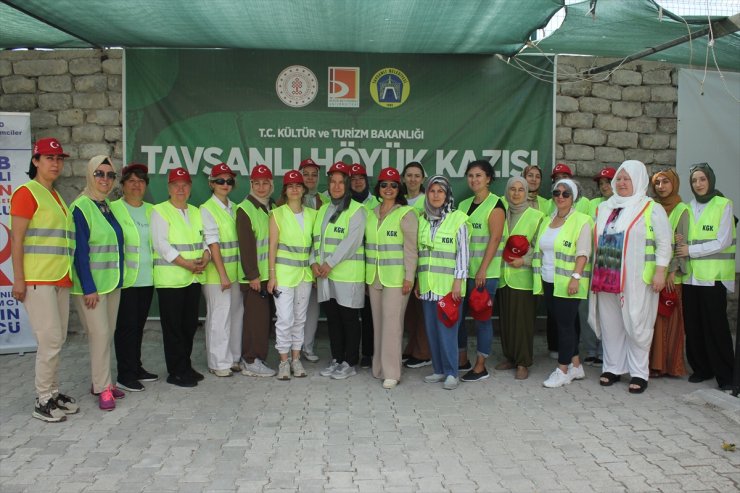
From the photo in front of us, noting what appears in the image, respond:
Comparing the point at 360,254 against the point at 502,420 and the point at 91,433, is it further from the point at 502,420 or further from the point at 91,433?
the point at 91,433

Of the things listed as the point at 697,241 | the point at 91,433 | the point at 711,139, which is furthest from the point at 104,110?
the point at 711,139

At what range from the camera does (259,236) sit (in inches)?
217

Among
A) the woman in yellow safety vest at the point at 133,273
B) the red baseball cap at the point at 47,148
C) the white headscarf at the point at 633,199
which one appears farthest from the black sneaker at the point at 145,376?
the white headscarf at the point at 633,199

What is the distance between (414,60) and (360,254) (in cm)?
265

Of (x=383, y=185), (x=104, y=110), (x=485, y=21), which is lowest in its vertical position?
(x=383, y=185)

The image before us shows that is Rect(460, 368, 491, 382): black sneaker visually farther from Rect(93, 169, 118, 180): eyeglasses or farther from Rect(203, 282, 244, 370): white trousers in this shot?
Rect(93, 169, 118, 180): eyeglasses

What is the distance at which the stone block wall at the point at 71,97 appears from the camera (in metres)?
6.80

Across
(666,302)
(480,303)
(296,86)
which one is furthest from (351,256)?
(666,302)

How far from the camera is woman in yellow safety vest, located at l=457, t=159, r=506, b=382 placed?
206 inches

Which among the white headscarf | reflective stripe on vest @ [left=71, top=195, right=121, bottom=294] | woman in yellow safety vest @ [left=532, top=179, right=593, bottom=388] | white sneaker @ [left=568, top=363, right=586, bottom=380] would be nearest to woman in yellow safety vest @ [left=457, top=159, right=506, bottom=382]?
woman in yellow safety vest @ [left=532, top=179, right=593, bottom=388]

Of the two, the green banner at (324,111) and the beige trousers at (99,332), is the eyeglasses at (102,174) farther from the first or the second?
the green banner at (324,111)

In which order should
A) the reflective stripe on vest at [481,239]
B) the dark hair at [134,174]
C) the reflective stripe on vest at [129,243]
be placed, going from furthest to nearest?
1. the reflective stripe on vest at [481,239]
2. the dark hair at [134,174]
3. the reflective stripe on vest at [129,243]

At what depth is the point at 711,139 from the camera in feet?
23.6

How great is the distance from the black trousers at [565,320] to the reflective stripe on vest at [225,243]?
2.63 m
